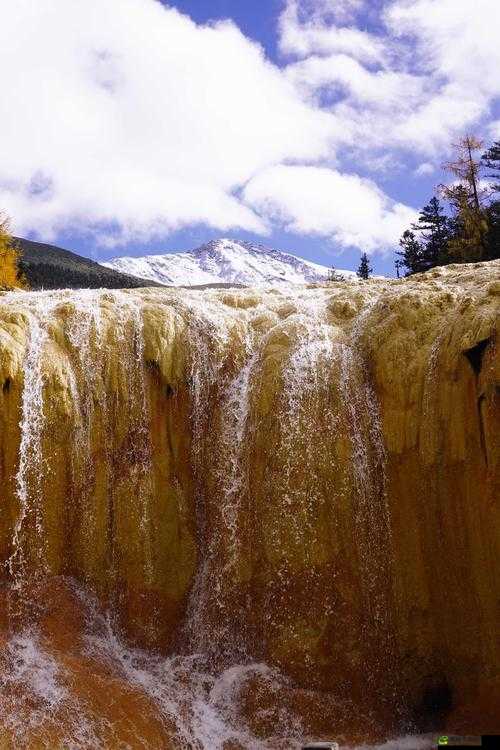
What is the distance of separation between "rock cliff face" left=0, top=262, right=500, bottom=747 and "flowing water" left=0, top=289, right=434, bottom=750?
49 mm

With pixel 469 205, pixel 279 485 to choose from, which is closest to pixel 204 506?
pixel 279 485

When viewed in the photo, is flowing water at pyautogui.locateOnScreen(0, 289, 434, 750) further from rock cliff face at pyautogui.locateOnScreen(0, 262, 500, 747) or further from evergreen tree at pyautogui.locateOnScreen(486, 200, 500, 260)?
evergreen tree at pyautogui.locateOnScreen(486, 200, 500, 260)

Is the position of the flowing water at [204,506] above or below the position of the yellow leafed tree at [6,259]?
A: below

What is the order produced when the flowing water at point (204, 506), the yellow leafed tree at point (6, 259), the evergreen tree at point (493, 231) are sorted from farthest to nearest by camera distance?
the yellow leafed tree at point (6, 259) → the evergreen tree at point (493, 231) → the flowing water at point (204, 506)

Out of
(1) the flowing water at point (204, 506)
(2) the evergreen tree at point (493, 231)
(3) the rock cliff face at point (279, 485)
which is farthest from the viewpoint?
(2) the evergreen tree at point (493, 231)

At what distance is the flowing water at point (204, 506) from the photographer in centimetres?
1395

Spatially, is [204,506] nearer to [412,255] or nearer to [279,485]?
[279,485]

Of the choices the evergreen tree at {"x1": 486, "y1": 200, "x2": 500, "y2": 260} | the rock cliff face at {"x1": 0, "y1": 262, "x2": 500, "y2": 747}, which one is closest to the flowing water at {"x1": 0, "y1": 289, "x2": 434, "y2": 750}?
the rock cliff face at {"x1": 0, "y1": 262, "x2": 500, "y2": 747}

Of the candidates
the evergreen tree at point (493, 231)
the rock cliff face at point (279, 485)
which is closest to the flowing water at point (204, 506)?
the rock cliff face at point (279, 485)

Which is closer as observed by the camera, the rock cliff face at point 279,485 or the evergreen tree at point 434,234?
the rock cliff face at point 279,485

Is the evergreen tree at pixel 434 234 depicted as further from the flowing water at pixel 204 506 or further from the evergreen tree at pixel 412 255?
the flowing water at pixel 204 506

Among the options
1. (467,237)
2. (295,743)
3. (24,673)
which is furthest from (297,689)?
(467,237)

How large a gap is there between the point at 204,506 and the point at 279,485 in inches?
79.2

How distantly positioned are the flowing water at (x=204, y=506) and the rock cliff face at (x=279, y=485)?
0.05 metres
